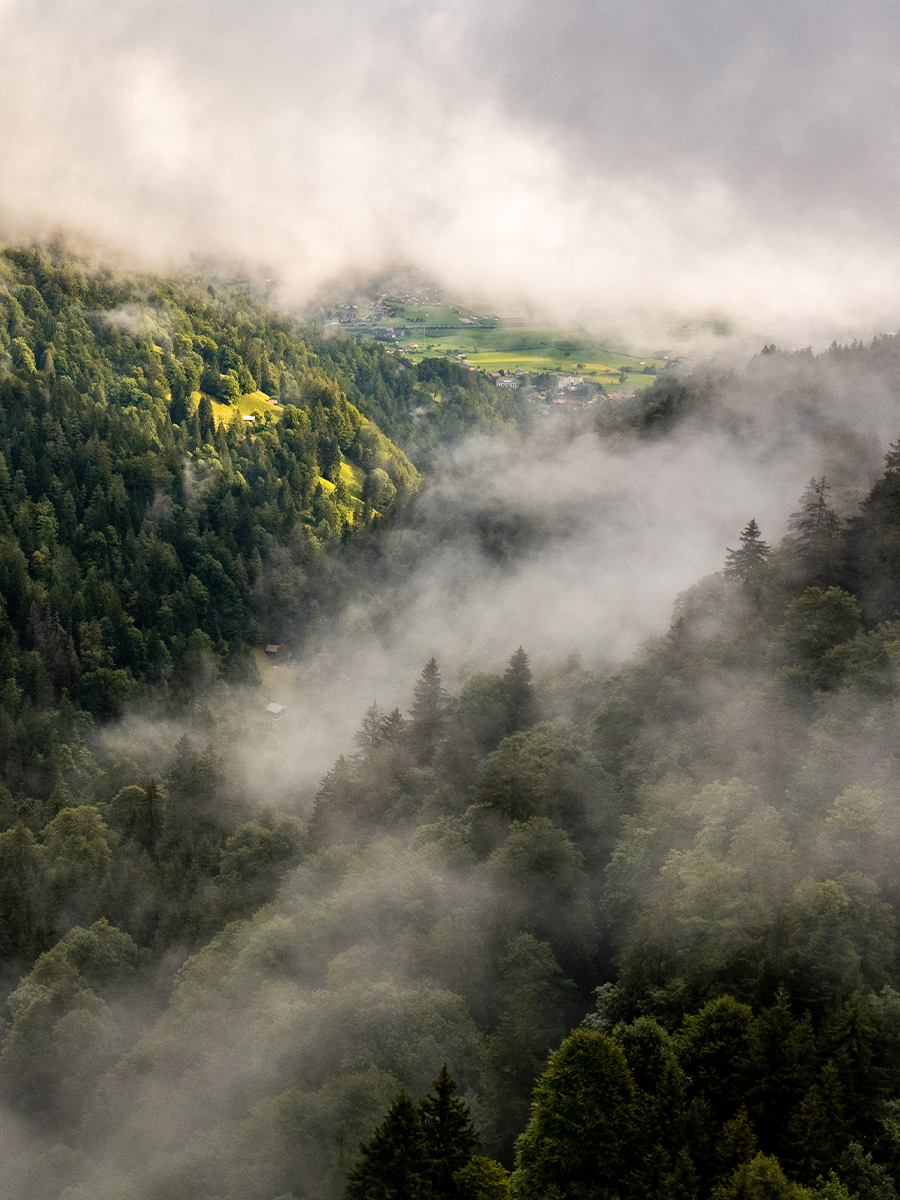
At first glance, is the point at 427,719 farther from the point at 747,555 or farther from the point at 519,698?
the point at 747,555

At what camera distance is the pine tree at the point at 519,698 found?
99.4 meters

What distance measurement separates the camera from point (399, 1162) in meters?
34.3

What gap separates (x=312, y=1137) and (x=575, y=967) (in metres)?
20.5

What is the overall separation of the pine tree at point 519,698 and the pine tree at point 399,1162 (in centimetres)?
6486

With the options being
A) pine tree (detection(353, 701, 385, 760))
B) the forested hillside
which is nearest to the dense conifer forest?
pine tree (detection(353, 701, 385, 760))

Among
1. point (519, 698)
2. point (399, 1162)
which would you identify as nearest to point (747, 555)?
point (519, 698)

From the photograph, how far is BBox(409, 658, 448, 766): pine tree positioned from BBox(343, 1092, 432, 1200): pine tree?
62759 millimetres

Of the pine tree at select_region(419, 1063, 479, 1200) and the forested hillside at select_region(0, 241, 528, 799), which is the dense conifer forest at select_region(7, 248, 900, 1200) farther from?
the forested hillside at select_region(0, 241, 528, 799)

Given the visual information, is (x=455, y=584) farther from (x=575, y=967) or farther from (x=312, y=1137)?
(x=312, y=1137)

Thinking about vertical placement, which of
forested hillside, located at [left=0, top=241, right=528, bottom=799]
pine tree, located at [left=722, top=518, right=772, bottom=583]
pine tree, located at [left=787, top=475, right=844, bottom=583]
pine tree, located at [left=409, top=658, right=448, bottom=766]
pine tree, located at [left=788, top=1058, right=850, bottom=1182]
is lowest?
forested hillside, located at [left=0, top=241, right=528, bottom=799]

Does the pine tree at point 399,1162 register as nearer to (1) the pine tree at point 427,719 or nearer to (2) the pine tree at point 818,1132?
(2) the pine tree at point 818,1132

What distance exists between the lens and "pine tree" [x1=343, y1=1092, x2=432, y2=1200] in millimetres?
34188

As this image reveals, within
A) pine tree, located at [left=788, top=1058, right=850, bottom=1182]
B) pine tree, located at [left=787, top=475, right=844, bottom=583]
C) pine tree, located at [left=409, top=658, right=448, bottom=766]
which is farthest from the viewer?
pine tree, located at [left=409, top=658, right=448, bottom=766]

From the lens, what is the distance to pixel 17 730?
138250mm
